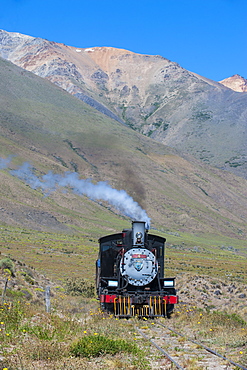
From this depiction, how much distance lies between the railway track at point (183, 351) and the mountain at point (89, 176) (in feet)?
217

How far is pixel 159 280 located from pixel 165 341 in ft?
21.7

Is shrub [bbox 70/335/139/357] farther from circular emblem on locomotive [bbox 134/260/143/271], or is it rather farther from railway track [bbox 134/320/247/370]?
circular emblem on locomotive [bbox 134/260/143/271]

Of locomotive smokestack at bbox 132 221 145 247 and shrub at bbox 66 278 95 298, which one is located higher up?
locomotive smokestack at bbox 132 221 145 247

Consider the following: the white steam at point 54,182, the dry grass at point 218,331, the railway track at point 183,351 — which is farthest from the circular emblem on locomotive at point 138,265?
the white steam at point 54,182

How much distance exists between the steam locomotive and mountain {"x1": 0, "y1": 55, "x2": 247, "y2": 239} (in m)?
60.7

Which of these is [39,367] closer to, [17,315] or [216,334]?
[17,315]

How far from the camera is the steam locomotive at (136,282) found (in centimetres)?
1970

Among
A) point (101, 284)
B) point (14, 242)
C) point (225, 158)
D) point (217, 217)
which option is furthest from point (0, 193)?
point (225, 158)


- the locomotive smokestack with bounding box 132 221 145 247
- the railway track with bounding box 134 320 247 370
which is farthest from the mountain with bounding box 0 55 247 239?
the railway track with bounding box 134 320 247 370

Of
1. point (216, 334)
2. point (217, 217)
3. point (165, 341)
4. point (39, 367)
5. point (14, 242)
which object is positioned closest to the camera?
point (39, 367)

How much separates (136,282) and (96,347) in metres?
8.96

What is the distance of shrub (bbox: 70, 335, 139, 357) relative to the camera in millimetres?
11109

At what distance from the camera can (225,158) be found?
196375 millimetres

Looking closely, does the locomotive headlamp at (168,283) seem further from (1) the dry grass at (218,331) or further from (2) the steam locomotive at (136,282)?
(1) the dry grass at (218,331)
